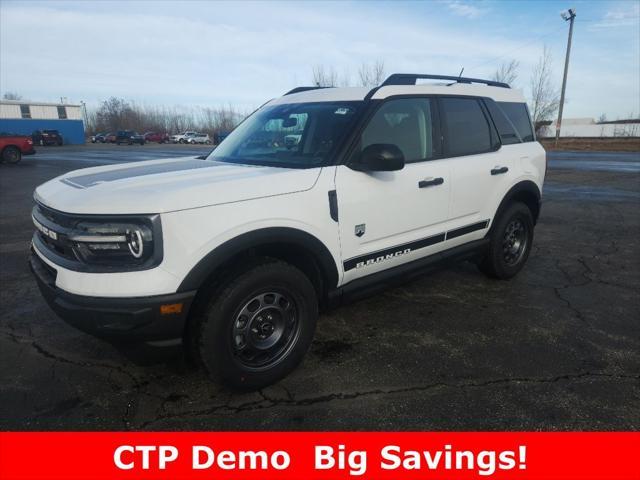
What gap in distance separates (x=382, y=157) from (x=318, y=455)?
71.2 inches

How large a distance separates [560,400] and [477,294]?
1.80 metres

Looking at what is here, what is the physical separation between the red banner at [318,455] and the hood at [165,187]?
1.26 m

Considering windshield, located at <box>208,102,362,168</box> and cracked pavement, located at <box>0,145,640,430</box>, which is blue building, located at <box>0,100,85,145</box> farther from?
cracked pavement, located at <box>0,145,640,430</box>

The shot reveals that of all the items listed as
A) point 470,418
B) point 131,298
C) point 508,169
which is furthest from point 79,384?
point 508,169

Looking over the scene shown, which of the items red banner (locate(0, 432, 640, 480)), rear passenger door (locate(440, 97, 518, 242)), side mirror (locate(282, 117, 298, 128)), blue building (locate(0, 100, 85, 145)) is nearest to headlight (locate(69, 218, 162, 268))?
red banner (locate(0, 432, 640, 480))

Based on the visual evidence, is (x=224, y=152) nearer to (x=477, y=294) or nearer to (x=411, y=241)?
(x=411, y=241)

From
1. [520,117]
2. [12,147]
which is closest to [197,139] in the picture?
[12,147]

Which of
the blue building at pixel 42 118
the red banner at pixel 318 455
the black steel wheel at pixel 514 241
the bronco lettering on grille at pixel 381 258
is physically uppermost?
the blue building at pixel 42 118

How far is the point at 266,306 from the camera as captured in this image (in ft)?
8.95

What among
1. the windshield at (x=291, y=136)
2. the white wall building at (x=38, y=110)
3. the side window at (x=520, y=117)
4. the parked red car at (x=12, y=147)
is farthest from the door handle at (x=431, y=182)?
the white wall building at (x=38, y=110)

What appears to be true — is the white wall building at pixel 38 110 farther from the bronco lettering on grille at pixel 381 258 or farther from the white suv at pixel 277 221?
the bronco lettering on grille at pixel 381 258

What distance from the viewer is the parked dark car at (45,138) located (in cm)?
4034

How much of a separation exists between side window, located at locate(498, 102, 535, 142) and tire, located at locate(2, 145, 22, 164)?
21.4m

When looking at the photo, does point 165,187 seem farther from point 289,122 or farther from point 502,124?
point 502,124
